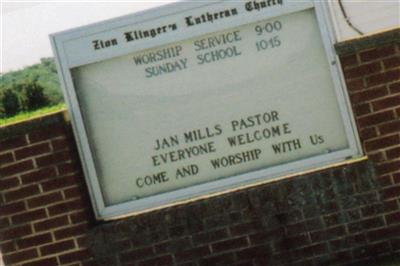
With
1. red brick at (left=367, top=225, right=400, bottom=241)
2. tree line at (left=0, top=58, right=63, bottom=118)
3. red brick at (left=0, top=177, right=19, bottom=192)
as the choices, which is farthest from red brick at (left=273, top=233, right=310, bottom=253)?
tree line at (left=0, top=58, right=63, bottom=118)

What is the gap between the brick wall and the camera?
3.61 m

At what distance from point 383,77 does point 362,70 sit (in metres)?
0.15

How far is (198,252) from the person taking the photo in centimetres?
369

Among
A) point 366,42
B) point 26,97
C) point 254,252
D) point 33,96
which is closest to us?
point 366,42

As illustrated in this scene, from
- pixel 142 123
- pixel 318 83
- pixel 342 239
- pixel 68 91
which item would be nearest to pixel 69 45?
pixel 68 91

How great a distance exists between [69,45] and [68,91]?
1.04 ft

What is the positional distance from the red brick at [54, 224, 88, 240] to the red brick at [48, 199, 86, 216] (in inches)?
4.8

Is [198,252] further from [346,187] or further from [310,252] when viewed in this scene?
[346,187]

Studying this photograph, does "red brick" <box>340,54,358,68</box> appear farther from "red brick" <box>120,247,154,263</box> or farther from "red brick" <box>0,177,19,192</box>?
"red brick" <box>0,177,19,192</box>

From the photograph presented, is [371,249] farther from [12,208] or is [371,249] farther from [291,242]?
[12,208]

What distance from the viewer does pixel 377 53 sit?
3.58 m

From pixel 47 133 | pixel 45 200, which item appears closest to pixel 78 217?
pixel 45 200

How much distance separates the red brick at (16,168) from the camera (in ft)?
12.1

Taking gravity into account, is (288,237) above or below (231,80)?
below
